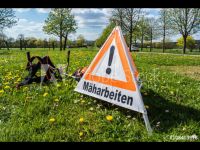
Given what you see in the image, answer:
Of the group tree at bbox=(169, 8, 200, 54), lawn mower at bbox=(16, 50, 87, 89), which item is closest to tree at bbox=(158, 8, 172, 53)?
tree at bbox=(169, 8, 200, 54)

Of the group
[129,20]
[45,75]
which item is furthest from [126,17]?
[45,75]

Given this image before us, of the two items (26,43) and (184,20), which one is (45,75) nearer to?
(26,43)

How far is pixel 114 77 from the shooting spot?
4668 millimetres

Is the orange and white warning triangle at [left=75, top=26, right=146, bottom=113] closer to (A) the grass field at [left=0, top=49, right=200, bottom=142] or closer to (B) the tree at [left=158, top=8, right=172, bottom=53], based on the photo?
(A) the grass field at [left=0, top=49, right=200, bottom=142]

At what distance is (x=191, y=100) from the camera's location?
558 centimetres

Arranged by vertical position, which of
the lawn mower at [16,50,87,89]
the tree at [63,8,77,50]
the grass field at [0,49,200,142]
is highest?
the tree at [63,8,77,50]

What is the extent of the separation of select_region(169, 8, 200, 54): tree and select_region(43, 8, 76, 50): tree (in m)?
14.8

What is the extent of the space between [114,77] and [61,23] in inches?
1336

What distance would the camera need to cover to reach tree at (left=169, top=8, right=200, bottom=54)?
40.6 meters

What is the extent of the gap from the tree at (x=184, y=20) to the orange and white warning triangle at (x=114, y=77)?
37756mm

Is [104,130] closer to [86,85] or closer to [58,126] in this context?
[58,126]

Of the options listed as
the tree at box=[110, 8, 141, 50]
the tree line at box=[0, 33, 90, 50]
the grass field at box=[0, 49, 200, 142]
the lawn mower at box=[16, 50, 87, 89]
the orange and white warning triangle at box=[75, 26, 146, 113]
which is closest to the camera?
the grass field at box=[0, 49, 200, 142]

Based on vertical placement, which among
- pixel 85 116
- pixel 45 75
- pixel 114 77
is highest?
pixel 114 77
